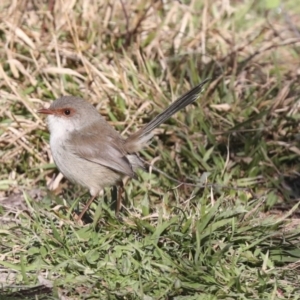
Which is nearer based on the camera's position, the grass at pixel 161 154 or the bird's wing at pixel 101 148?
the grass at pixel 161 154

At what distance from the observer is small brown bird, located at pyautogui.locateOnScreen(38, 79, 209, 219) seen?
5.78m

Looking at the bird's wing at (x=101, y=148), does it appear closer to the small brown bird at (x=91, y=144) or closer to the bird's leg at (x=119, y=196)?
the small brown bird at (x=91, y=144)

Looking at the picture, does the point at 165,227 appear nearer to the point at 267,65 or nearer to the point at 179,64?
the point at 179,64

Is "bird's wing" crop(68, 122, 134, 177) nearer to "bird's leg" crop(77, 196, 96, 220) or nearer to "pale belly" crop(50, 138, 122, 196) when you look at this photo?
"pale belly" crop(50, 138, 122, 196)

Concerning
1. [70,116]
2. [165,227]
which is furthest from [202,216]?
[70,116]

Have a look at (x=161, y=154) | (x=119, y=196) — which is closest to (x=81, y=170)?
(x=119, y=196)

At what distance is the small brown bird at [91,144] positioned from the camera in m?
5.78

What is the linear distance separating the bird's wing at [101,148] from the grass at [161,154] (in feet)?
0.98

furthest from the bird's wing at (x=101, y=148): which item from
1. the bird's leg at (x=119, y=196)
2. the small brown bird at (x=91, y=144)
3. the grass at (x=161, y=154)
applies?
the grass at (x=161, y=154)

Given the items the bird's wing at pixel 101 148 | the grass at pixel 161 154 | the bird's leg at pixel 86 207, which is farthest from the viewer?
the bird's wing at pixel 101 148

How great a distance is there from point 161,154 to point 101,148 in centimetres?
95

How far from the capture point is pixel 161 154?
6676 millimetres

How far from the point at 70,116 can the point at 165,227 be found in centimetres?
148

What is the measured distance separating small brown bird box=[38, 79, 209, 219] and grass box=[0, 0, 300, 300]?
22 cm
